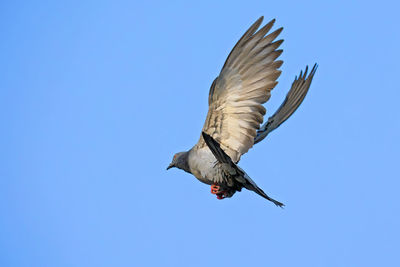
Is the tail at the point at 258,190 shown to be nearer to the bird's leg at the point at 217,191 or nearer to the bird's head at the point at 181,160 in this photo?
the bird's leg at the point at 217,191

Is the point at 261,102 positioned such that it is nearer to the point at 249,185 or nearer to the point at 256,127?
the point at 256,127

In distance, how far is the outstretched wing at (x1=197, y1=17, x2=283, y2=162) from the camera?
1184cm

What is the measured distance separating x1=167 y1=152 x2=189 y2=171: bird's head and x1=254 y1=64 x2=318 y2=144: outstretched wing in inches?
74.4

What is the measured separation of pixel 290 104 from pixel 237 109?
322cm

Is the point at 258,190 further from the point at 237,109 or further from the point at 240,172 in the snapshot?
the point at 237,109

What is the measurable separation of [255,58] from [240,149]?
6.07ft

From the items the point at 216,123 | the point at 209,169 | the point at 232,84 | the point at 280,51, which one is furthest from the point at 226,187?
the point at 280,51

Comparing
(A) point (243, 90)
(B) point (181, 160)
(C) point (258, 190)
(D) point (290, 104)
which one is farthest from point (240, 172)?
(D) point (290, 104)

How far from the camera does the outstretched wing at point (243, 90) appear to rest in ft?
38.9

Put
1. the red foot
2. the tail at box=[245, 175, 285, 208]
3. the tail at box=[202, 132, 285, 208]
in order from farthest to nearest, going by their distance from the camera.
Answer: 1. the red foot
2. the tail at box=[245, 175, 285, 208]
3. the tail at box=[202, 132, 285, 208]

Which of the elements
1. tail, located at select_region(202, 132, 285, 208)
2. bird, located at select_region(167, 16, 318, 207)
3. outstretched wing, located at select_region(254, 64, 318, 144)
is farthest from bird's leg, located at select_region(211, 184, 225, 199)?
outstretched wing, located at select_region(254, 64, 318, 144)

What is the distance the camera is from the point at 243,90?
40.0 feet

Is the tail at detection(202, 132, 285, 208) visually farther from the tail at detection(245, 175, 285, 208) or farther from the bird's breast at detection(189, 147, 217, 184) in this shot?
the bird's breast at detection(189, 147, 217, 184)

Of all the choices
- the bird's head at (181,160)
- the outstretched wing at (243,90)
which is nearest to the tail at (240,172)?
the outstretched wing at (243,90)
